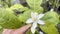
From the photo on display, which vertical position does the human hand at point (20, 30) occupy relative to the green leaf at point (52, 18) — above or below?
below

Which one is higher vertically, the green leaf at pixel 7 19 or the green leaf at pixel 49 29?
the green leaf at pixel 7 19

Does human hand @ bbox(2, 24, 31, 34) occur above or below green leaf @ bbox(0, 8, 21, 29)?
below

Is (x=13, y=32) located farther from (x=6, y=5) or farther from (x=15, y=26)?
(x=6, y=5)

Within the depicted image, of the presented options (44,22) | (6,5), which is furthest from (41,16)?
(6,5)

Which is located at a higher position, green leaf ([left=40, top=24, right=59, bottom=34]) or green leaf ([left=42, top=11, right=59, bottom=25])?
green leaf ([left=42, top=11, right=59, bottom=25])

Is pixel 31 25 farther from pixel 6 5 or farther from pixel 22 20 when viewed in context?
pixel 6 5

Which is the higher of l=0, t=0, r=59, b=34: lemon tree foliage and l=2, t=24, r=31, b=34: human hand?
l=0, t=0, r=59, b=34: lemon tree foliage

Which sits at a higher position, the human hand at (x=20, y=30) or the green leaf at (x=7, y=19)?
the green leaf at (x=7, y=19)

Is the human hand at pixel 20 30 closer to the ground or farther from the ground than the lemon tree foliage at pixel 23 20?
closer to the ground

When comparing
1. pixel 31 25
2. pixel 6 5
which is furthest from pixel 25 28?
pixel 6 5

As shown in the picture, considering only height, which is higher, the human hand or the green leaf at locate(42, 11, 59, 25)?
the green leaf at locate(42, 11, 59, 25)

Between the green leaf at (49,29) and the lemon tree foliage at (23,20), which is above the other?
the lemon tree foliage at (23,20)
